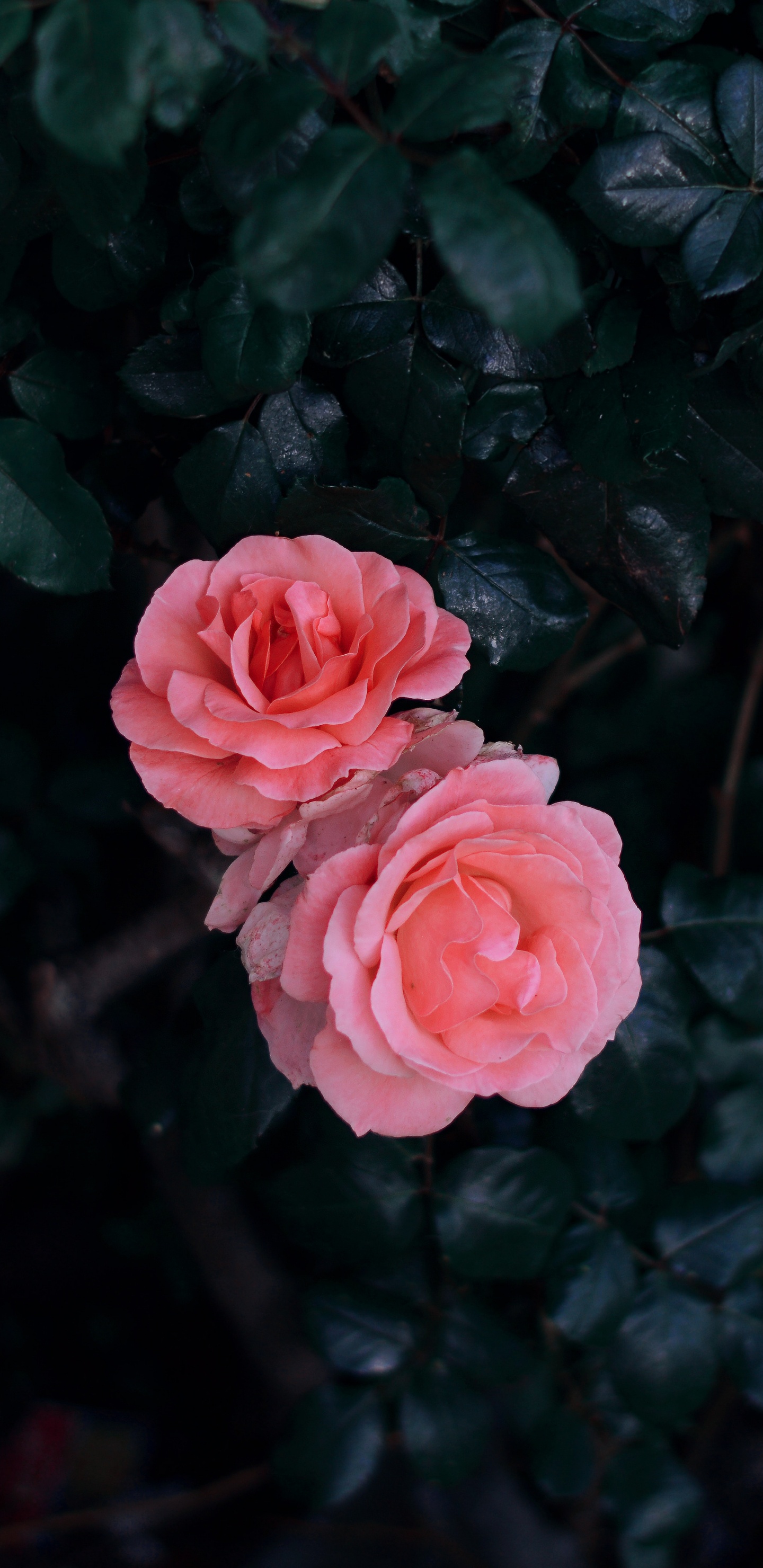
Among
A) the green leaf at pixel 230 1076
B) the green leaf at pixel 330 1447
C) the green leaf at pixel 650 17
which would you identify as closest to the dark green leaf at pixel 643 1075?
the green leaf at pixel 230 1076

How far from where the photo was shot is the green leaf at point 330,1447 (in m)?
0.85

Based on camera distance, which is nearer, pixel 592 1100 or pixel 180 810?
pixel 180 810

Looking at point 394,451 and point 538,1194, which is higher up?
point 394,451

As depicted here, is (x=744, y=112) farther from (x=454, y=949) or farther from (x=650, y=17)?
(x=454, y=949)

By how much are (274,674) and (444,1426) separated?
2.40 ft

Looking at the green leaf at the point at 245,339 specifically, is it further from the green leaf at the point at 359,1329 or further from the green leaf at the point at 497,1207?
the green leaf at the point at 359,1329

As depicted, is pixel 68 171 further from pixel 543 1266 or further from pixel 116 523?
pixel 543 1266

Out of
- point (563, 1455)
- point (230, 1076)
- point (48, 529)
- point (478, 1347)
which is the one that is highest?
point (48, 529)

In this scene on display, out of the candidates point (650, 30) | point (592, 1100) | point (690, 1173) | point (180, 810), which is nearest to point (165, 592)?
point (180, 810)

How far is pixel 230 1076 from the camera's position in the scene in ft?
2.10

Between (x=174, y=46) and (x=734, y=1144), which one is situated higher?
(x=174, y=46)

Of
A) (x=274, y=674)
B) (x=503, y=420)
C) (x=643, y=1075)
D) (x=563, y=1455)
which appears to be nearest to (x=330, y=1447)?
(x=563, y=1455)

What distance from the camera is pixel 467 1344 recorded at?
2.76 ft

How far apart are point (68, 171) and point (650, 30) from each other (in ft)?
0.95
